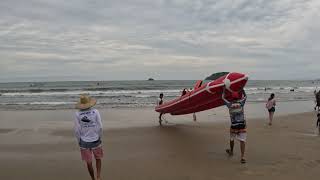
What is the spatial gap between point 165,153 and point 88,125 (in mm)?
3195

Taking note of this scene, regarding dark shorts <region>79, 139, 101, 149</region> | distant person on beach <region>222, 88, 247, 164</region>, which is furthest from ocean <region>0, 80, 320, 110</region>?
dark shorts <region>79, 139, 101, 149</region>

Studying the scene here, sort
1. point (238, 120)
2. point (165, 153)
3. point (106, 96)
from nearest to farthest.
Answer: point (238, 120), point (165, 153), point (106, 96)

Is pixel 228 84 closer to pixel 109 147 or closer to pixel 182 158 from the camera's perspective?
pixel 182 158

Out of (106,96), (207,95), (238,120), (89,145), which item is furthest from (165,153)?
(106,96)

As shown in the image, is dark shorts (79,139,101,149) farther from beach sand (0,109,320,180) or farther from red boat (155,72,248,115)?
red boat (155,72,248,115)

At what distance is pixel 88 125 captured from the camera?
619 centimetres

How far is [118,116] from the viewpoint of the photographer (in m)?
17.8

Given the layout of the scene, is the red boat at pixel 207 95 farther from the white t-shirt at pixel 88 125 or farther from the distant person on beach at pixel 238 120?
the white t-shirt at pixel 88 125

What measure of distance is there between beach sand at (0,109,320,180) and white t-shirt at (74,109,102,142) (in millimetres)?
1064

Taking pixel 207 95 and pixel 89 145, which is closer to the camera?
pixel 89 145

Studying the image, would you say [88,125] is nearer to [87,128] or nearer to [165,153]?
[87,128]

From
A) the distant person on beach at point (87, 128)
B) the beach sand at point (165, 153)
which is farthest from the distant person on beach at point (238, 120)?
the distant person on beach at point (87, 128)

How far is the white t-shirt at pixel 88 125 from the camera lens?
20.3 ft

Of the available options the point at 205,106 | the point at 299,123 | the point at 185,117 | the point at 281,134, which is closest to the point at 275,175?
the point at 205,106
